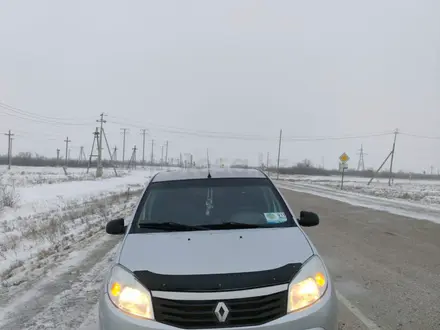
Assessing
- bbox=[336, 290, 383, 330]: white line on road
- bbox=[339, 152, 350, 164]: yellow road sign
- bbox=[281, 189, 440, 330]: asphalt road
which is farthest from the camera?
bbox=[339, 152, 350, 164]: yellow road sign

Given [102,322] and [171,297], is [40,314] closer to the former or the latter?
[102,322]

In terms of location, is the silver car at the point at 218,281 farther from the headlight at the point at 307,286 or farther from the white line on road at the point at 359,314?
the white line on road at the point at 359,314

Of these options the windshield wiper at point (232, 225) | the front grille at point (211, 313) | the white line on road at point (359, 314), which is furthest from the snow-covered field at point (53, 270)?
the white line on road at point (359, 314)

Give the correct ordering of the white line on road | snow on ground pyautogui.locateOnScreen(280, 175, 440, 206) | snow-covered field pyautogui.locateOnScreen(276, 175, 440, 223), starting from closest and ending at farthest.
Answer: the white line on road, snow-covered field pyautogui.locateOnScreen(276, 175, 440, 223), snow on ground pyautogui.locateOnScreen(280, 175, 440, 206)

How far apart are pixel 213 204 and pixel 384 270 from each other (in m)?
3.92

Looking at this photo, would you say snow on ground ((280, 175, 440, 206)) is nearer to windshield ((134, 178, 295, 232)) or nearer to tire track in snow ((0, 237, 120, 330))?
tire track in snow ((0, 237, 120, 330))

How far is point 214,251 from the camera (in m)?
3.29

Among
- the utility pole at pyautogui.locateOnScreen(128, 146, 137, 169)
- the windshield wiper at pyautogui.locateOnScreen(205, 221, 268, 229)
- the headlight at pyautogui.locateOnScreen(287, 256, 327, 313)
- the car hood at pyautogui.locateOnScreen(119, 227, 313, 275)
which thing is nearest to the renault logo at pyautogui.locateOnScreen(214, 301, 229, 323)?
the car hood at pyautogui.locateOnScreen(119, 227, 313, 275)

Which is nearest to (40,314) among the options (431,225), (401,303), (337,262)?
(401,303)

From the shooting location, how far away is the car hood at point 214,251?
3.05 meters

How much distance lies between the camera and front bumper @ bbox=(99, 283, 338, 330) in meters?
2.86

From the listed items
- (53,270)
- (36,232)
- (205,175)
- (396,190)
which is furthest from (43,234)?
(396,190)

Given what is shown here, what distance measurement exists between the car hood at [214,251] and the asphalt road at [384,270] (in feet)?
5.16

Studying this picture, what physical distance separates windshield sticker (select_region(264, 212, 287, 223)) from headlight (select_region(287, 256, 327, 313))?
3.16ft
